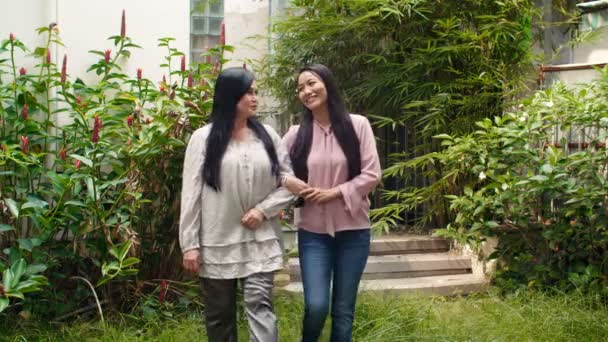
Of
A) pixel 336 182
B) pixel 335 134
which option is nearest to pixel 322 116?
pixel 335 134

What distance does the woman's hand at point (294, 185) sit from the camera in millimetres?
3277

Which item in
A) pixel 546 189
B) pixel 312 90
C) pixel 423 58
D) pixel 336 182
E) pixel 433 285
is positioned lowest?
pixel 433 285

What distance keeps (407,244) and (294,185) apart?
3506mm

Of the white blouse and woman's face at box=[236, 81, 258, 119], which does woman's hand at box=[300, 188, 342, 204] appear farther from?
woman's face at box=[236, 81, 258, 119]

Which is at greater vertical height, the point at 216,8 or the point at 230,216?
the point at 216,8

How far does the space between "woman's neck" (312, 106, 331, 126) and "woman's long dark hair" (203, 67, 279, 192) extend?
1.37 ft

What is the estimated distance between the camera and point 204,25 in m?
7.64

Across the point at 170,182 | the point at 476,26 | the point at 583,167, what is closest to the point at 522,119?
the point at 583,167

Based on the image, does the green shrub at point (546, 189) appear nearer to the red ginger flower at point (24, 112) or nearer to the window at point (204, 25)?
the window at point (204, 25)

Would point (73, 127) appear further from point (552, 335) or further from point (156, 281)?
point (552, 335)

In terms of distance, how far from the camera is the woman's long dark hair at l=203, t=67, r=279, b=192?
3.13 m

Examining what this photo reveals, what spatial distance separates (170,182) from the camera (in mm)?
4641

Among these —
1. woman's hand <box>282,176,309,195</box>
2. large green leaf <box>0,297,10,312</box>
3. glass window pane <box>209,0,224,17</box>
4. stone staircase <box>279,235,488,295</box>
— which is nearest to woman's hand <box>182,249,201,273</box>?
woman's hand <box>282,176,309,195</box>

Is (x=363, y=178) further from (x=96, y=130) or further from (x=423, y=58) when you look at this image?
(x=423, y=58)
